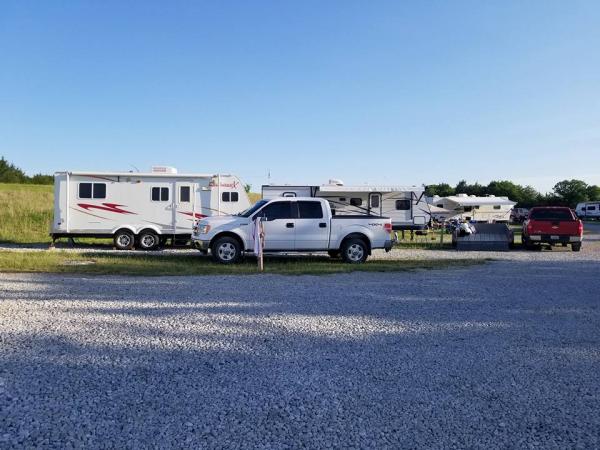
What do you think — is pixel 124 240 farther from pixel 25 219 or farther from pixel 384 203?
pixel 384 203

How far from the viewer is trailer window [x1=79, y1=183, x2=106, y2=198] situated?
60.1 feet

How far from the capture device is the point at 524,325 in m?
6.66

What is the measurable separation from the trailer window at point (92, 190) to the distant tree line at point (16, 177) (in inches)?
2278

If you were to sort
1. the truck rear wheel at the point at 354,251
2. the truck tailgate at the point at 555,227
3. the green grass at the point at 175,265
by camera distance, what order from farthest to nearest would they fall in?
the truck tailgate at the point at 555,227 < the truck rear wheel at the point at 354,251 < the green grass at the point at 175,265

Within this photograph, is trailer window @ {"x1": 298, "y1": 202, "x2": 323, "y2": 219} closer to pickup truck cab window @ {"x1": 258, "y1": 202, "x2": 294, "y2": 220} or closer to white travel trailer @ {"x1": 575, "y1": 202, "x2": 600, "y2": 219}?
pickup truck cab window @ {"x1": 258, "y1": 202, "x2": 294, "y2": 220}

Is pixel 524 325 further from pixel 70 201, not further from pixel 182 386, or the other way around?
pixel 70 201

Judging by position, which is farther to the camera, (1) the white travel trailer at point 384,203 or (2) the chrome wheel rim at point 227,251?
(1) the white travel trailer at point 384,203

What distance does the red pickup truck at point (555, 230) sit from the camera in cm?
1978

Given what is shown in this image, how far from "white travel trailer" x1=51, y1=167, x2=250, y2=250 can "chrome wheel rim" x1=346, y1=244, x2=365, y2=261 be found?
21.6ft

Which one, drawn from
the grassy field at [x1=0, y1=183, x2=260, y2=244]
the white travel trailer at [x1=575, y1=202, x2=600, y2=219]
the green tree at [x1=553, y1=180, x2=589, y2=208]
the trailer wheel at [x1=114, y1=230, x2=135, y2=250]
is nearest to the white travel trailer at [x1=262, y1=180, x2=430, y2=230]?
the trailer wheel at [x1=114, y1=230, x2=135, y2=250]

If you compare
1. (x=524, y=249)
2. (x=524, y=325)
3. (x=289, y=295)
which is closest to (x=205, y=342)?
(x=289, y=295)

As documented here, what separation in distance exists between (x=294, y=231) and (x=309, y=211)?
698 millimetres

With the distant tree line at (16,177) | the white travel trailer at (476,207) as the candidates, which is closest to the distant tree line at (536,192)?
the white travel trailer at (476,207)

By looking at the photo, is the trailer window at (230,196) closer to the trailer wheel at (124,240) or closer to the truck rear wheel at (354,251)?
the trailer wheel at (124,240)
